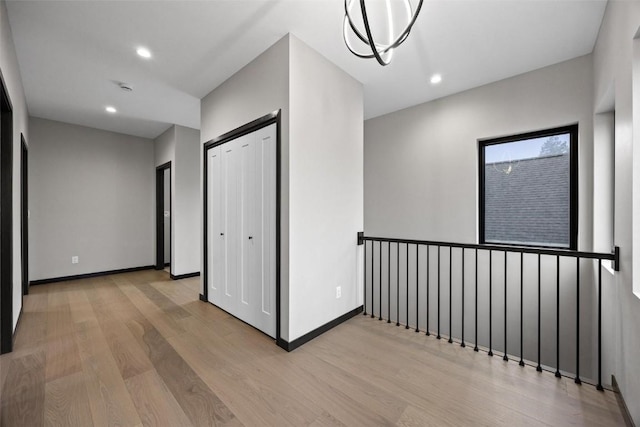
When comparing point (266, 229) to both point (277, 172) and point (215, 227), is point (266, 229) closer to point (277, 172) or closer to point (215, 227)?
point (277, 172)

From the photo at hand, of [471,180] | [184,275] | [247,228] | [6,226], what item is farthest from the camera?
[184,275]

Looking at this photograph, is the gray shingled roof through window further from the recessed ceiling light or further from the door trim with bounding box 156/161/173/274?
the door trim with bounding box 156/161/173/274

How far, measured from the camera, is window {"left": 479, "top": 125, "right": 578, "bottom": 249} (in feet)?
9.31

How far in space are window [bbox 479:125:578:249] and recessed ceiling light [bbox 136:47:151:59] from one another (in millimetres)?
3672

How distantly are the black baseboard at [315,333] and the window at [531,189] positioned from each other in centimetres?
185

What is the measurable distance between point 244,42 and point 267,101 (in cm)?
51

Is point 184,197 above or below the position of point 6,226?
above

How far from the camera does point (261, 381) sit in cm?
189

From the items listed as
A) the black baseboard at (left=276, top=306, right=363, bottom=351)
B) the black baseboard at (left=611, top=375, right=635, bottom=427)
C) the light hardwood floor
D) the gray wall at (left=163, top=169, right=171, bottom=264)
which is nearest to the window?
the black baseboard at (left=611, top=375, right=635, bottom=427)

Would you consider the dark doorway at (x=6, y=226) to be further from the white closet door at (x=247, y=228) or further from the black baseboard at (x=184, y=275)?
the black baseboard at (x=184, y=275)

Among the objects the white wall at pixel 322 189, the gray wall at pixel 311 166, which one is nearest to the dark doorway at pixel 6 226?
the gray wall at pixel 311 166

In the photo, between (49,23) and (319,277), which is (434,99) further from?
(49,23)

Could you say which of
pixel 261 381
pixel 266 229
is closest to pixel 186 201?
pixel 266 229

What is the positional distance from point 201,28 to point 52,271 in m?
4.66
